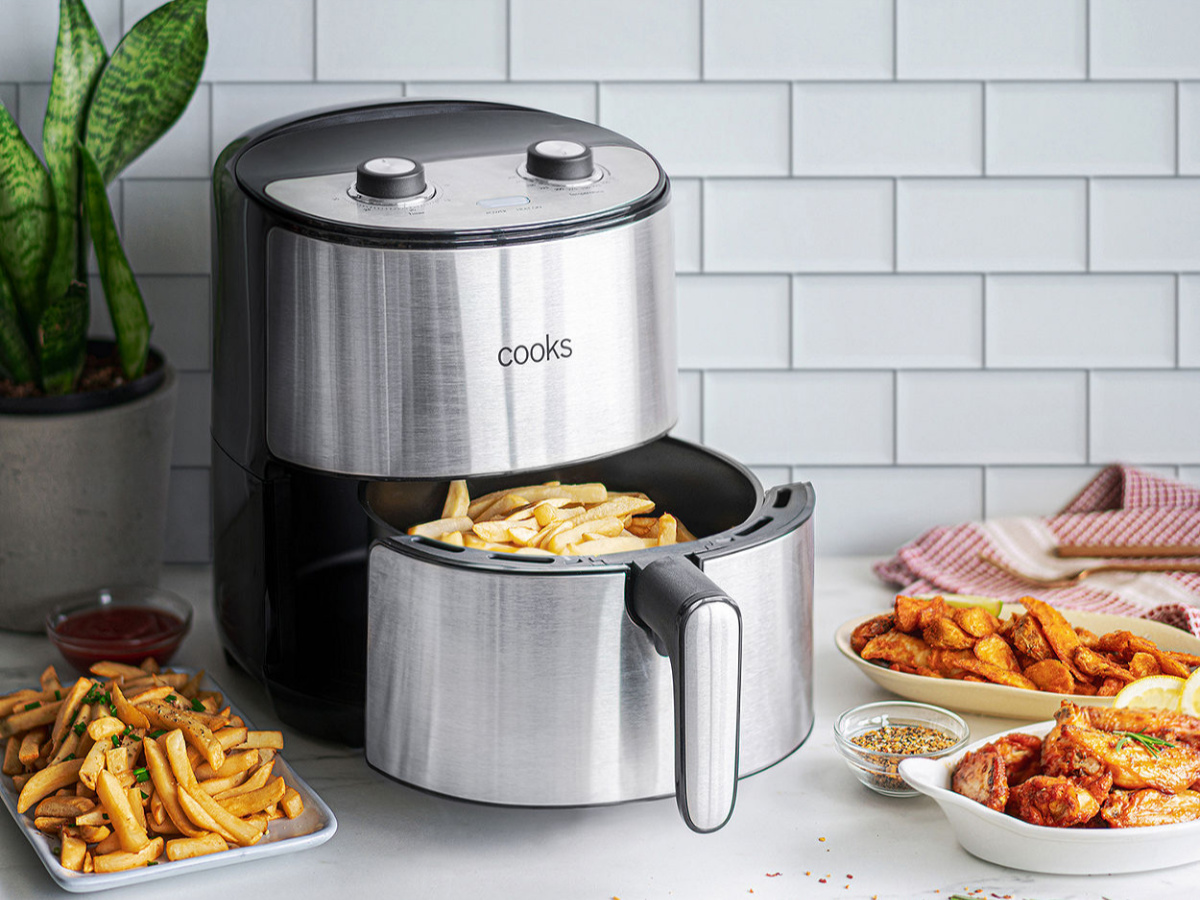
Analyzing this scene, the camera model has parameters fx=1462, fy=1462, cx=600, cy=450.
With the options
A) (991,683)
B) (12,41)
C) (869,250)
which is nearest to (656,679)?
(991,683)

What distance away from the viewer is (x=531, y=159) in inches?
39.9

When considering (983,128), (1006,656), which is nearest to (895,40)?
(983,128)

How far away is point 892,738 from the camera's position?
107cm

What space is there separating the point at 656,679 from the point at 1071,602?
1.82ft

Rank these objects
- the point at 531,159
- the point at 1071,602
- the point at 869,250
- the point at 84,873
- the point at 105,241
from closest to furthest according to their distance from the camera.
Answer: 1. the point at 84,873
2. the point at 531,159
3. the point at 105,241
4. the point at 1071,602
5. the point at 869,250

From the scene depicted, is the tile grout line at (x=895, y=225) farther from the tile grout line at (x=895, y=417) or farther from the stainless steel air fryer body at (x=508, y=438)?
the stainless steel air fryer body at (x=508, y=438)

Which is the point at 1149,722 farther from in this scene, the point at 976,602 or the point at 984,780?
the point at 976,602

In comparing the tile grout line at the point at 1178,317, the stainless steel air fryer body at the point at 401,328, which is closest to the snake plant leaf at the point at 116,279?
the stainless steel air fryer body at the point at 401,328

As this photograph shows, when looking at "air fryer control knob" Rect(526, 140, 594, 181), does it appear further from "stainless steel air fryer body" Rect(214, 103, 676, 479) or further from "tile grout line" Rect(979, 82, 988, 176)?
Result: "tile grout line" Rect(979, 82, 988, 176)

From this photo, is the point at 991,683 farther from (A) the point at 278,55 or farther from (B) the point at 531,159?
(A) the point at 278,55

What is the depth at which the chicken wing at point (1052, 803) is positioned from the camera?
914mm

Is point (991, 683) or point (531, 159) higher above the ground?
point (531, 159)

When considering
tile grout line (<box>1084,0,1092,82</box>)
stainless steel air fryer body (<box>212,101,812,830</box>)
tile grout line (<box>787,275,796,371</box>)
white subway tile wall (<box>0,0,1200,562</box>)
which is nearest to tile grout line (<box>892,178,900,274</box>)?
white subway tile wall (<box>0,0,1200,562</box>)

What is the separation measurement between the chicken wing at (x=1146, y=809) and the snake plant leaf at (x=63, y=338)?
922mm
